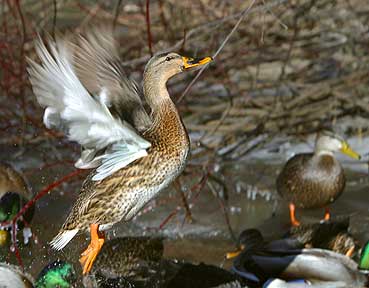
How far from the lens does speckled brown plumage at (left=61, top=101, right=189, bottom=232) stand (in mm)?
3629

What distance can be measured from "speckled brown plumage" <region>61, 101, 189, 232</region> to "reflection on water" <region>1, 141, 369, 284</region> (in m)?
1.17

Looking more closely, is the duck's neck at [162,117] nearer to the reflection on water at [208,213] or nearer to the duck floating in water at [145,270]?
the duck floating in water at [145,270]

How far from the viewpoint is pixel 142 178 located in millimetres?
3645

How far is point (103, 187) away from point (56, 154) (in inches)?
123

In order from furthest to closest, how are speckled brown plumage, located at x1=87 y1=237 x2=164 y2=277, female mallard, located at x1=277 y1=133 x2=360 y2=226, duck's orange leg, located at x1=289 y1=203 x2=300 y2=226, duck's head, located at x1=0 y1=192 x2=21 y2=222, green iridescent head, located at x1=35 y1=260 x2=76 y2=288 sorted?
female mallard, located at x1=277 y1=133 x2=360 y2=226 < duck's orange leg, located at x1=289 y1=203 x2=300 y2=226 < duck's head, located at x1=0 y1=192 x2=21 y2=222 < speckled brown plumage, located at x1=87 y1=237 x2=164 y2=277 < green iridescent head, located at x1=35 y1=260 x2=76 y2=288

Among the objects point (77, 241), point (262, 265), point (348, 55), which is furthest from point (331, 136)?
point (77, 241)

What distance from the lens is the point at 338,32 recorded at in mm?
7160

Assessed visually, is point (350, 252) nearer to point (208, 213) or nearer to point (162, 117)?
point (208, 213)

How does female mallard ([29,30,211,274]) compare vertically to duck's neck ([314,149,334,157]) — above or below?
above

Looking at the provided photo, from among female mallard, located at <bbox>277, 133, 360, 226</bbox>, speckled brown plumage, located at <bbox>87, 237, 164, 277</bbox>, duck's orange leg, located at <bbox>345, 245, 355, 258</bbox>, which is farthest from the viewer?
female mallard, located at <bbox>277, 133, 360, 226</bbox>

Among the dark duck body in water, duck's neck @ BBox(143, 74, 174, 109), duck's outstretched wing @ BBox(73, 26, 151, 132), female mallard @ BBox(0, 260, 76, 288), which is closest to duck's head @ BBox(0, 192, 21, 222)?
female mallard @ BBox(0, 260, 76, 288)

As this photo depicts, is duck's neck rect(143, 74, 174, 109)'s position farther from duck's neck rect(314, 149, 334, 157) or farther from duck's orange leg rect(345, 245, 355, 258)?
duck's neck rect(314, 149, 334, 157)

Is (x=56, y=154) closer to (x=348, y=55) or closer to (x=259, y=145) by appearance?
(x=259, y=145)

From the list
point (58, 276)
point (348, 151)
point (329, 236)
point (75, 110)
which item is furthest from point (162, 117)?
point (348, 151)
